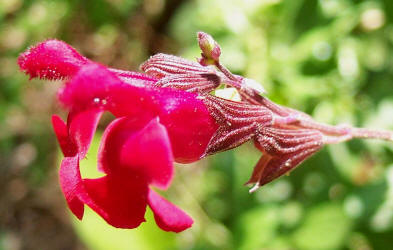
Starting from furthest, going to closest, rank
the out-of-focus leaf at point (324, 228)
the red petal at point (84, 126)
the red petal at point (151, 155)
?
the out-of-focus leaf at point (324, 228) → the red petal at point (84, 126) → the red petal at point (151, 155)

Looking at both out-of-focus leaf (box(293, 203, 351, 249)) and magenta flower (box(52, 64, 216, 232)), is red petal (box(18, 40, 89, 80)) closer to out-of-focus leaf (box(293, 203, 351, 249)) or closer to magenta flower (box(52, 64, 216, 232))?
magenta flower (box(52, 64, 216, 232))

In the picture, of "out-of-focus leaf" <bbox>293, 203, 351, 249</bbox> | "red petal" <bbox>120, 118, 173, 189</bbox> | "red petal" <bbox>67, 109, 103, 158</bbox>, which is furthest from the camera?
"out-of-focus leaf" <bbox>293, 203, 351, 249</bbox>

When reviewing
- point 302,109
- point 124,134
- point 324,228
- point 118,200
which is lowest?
point 324,228

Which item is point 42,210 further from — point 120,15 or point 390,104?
point 390,104

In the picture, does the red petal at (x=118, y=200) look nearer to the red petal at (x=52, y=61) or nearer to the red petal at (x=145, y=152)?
the red petal at (x=145, y=152)

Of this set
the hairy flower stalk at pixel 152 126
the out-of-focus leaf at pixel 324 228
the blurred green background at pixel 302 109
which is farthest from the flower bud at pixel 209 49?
the out-of-focus leaf at pixel 324 228

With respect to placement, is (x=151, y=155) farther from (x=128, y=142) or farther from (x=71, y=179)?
(x=71, y=179)

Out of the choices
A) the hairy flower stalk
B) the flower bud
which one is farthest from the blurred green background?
the flower bud

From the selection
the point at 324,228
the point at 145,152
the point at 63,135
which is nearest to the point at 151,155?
the point at 145,152
